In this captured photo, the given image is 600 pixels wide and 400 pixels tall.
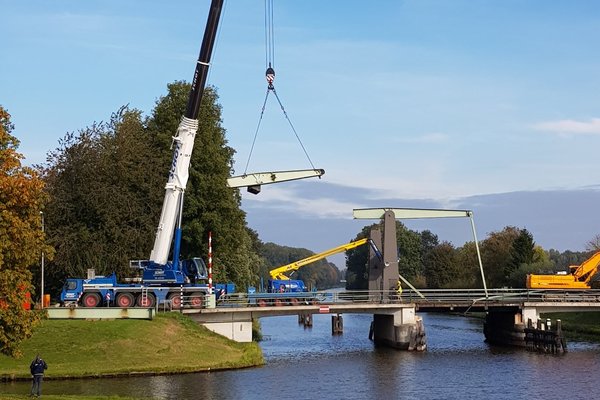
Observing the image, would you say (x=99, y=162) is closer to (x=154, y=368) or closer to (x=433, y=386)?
(x=154, y=368)

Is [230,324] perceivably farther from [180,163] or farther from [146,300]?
[180,163]

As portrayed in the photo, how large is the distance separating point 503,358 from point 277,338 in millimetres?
23729

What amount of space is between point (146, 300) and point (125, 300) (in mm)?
1321

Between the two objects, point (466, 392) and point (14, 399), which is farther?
point (466, 392)

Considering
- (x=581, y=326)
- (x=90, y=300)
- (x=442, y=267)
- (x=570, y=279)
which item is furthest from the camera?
(x=442, y=267)

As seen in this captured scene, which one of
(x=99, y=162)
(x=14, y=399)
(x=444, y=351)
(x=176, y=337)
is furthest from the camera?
(x=99, y=162)

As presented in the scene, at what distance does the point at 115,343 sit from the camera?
4228 cm

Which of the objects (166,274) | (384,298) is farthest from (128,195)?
(384,298)

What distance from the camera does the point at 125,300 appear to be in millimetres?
50812

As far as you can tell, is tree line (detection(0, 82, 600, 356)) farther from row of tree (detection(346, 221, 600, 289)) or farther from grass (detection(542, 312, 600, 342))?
row of tree (detection(346, 221, 600, 289))

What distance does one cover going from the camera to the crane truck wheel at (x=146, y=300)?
50.6 metres

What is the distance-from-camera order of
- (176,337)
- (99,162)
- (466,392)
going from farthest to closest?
(99,162) → (176,337) → (466,392)

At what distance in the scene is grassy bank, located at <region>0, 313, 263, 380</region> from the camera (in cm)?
3927

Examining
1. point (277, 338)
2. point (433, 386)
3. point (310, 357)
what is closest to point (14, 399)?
point (433, 386)
